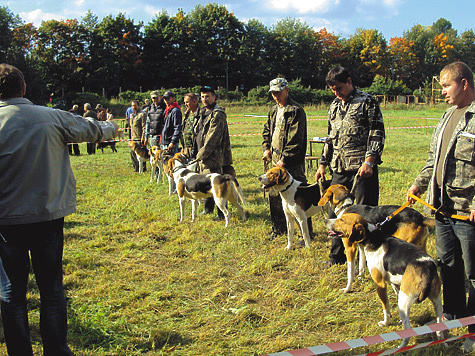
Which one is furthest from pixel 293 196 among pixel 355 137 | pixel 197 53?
pixel 197 53

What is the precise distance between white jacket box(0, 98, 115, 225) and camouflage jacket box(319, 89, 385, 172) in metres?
2.98

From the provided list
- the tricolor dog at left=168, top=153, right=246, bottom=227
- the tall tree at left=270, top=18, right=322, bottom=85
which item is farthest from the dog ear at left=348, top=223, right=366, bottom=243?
the tall tree at left=270, top=18, right=322, bottom=85

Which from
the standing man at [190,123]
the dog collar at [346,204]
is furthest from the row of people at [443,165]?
the standing man at [190,123]

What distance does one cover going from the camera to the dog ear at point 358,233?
3.56 m

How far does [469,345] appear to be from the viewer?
3.12 meters

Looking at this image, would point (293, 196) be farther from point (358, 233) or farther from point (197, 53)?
point (197, 53)

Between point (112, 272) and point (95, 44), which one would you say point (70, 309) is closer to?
point (112, 272)

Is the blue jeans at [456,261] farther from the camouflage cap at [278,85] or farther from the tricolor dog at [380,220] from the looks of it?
the camouflage cap at [278,85]

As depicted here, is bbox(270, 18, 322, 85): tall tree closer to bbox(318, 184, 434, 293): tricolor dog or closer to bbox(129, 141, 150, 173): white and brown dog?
bbox(129, 141, 150, 173): white and brown dog

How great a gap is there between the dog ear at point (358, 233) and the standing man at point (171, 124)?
5913 millimetres

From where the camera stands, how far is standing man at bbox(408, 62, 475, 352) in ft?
9.48

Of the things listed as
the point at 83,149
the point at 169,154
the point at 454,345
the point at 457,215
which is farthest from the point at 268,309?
the point at 83,149

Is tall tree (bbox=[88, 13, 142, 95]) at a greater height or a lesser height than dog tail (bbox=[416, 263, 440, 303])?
greater

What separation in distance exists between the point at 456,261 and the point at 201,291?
8.58 feet
